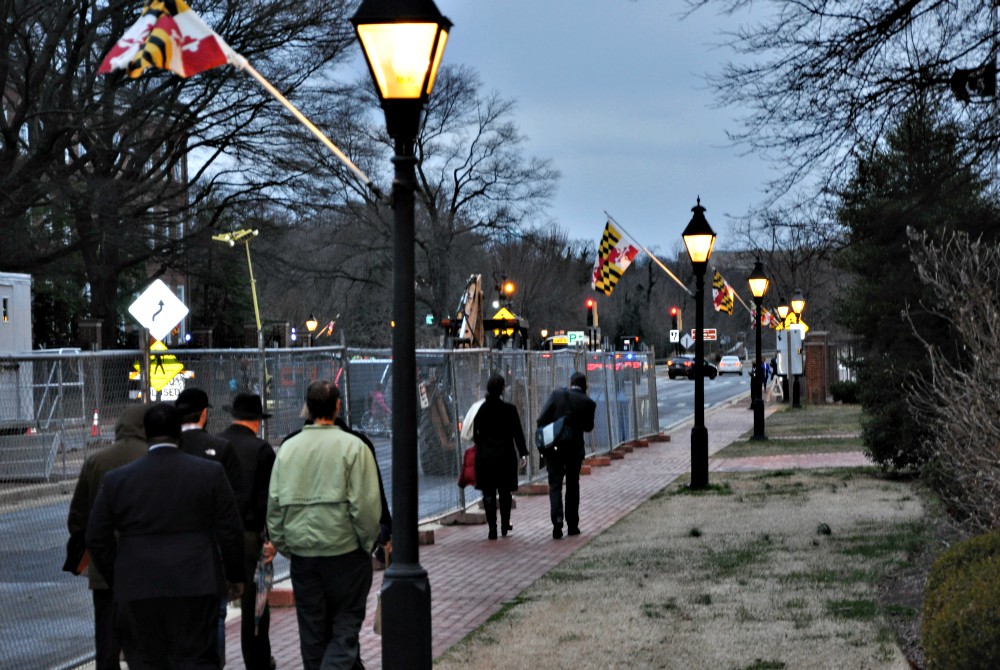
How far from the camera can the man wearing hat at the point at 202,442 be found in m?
7.89

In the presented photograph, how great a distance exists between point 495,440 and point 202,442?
23.2 feet

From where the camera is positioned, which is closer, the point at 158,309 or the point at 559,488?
the point at 559,488

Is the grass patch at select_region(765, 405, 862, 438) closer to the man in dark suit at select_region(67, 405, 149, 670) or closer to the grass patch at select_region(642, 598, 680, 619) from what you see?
the grass patch at select_region(642, 598, 680, 619)

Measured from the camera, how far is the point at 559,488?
15.3 metres

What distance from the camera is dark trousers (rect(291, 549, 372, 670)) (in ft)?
25.6

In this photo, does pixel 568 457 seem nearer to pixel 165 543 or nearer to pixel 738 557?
pixel 738 557

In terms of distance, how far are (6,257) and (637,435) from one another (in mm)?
15131

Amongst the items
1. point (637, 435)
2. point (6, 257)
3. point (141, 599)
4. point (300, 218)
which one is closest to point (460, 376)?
point (141, 599)

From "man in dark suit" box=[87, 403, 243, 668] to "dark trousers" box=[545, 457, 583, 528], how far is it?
8.76 m

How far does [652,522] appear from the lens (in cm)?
1608

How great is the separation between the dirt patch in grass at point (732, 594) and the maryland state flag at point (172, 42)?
4.01 meters

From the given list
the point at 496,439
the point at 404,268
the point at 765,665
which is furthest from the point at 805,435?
the point at 404,268

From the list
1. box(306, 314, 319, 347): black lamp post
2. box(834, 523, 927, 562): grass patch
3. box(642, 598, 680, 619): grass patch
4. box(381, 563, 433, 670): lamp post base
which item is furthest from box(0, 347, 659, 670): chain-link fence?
box(306, 314, 319, 347): black lamp post

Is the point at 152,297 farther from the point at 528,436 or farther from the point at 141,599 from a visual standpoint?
the point at 141,599
